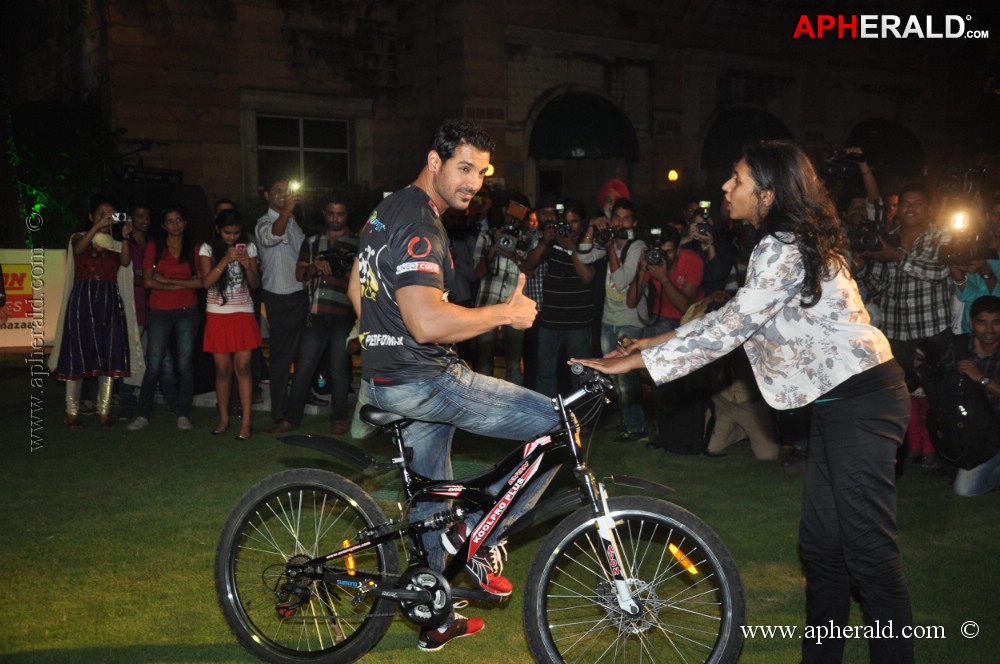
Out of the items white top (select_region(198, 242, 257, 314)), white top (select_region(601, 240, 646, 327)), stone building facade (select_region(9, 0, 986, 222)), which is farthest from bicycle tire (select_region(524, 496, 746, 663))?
stone building facade (select_region(9, 0, 986, 222))

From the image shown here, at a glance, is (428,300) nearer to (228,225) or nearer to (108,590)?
(108,590)

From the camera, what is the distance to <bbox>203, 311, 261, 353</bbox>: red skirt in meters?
7.85

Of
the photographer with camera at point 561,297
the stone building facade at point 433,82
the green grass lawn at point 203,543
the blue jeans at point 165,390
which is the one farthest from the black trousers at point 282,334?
the stone building facade at point 433,82

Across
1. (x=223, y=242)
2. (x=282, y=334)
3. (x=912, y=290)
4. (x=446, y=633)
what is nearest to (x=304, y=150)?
(x=223, y=242)

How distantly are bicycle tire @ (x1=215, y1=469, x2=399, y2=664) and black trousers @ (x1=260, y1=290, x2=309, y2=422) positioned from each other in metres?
4.34

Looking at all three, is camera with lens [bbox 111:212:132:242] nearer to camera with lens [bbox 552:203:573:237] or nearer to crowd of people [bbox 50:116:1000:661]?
crowd of people [bbox 50:116:1000:661]

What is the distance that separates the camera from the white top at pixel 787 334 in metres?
3.21

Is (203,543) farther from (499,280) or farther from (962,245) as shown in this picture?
(962,245)

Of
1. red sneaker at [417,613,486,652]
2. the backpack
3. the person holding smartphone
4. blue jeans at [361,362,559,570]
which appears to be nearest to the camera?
blue jeans at [361,362,559,570]

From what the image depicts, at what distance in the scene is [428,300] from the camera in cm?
326

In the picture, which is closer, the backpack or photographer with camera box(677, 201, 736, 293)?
the backpack

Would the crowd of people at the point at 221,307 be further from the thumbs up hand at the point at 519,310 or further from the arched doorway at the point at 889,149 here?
the arched doorway at the point at 889,149

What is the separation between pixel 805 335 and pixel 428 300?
1.40 metres

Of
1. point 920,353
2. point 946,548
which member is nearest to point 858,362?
point 946,548
